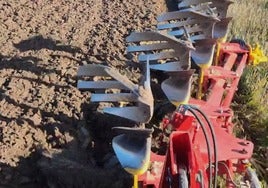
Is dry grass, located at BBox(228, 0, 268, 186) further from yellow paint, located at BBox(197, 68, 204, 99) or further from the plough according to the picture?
yellow paint, located at BBox(197, 68, 204, 99)

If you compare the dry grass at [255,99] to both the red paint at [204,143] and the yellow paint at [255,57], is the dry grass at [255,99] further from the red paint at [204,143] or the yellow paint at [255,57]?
the red paint at [204,143]

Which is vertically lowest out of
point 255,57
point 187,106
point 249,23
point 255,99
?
point 255,99

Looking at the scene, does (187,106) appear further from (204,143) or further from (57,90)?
(57,90)

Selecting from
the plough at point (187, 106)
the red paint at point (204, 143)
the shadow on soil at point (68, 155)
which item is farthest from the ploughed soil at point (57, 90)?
the red paint at point (204, 143)

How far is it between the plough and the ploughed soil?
0.29 metres

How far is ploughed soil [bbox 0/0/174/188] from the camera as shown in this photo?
3.14m

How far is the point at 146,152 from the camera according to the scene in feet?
8.13

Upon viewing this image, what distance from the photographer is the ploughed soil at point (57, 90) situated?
3.14 m

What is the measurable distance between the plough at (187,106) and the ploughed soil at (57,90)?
293mm

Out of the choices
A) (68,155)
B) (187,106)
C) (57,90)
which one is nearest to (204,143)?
(187,106)

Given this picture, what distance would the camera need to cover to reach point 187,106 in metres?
2.85

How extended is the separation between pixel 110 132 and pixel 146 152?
1113mm

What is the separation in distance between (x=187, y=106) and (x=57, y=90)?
1213 mm

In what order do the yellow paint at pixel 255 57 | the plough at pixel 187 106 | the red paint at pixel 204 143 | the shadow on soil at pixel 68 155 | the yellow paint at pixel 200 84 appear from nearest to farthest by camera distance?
the plough at pixel 187 106
the red paint at pixel 204 143
the shadow on soil at pixel 68 155
the yellow paint at pixel 200 84
the yellow paint at pixel 255 57
